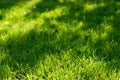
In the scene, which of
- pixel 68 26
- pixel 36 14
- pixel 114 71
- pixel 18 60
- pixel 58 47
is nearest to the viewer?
pixel 114 71

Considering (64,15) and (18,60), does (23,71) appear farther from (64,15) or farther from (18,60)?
(64,15)

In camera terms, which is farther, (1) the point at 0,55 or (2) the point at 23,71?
(1) the point at 0,55

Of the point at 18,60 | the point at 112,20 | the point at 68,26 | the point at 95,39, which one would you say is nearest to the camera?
the point at 18,60

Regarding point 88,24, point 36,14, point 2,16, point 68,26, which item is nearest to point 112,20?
point 88,24

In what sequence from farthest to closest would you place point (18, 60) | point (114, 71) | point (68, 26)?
point (68, 26), point (18, 60), point (114, 71)

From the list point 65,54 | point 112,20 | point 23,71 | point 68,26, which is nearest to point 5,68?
point 23,71

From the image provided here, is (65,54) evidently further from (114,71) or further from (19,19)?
(19,19)
